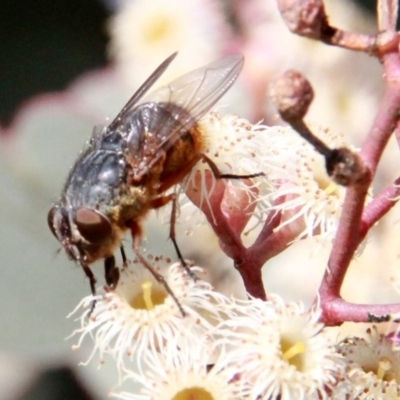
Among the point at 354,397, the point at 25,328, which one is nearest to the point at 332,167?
the point at 354,397

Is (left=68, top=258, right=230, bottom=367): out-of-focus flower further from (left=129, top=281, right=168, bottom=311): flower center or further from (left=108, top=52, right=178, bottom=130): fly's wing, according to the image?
(left=108, top=52, right=178, bottom=130): fly's wing

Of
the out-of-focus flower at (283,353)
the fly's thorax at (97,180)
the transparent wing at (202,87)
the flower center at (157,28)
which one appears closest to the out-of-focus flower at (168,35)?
the flower center at (157,28)

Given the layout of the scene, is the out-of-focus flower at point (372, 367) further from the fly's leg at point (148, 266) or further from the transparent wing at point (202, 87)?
the transparent wing at point (202, 87)

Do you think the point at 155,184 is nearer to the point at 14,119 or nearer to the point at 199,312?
the point at 199,312

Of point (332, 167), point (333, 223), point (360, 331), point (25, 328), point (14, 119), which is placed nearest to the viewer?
point (332, 167)

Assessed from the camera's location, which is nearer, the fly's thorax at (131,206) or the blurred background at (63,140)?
the fly's thorax at (131,206)
